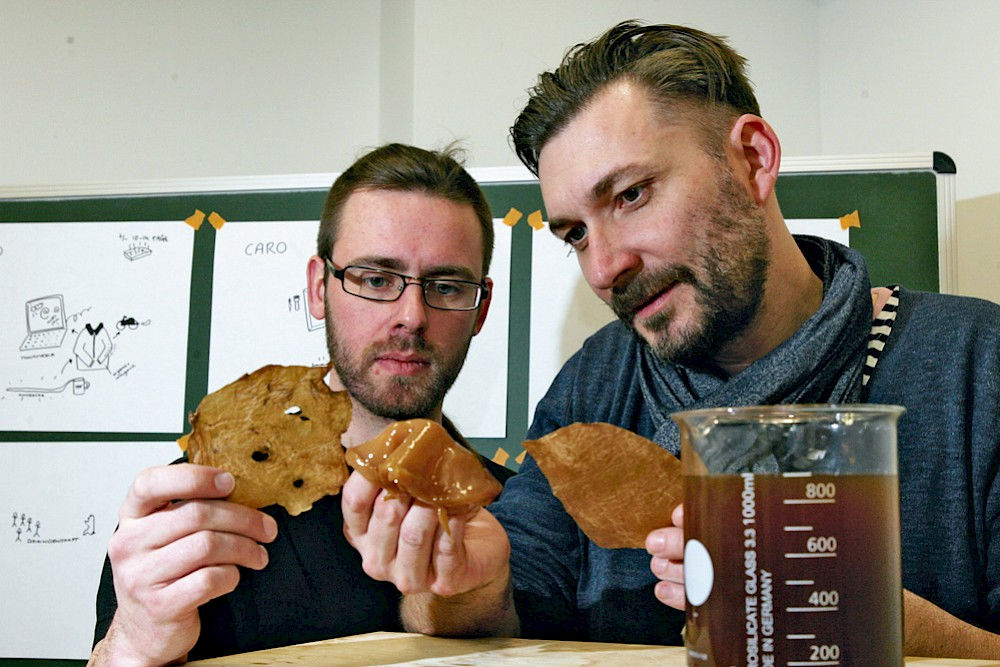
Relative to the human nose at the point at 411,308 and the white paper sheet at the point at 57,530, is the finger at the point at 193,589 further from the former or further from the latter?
the white paper sheet at the point at 57,530

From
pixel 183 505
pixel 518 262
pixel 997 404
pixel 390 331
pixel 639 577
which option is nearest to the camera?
pixel 183 505

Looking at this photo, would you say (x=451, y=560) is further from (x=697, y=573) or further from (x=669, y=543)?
(x=697, y=573)

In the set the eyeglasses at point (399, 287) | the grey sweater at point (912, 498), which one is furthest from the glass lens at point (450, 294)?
the grey sweater at point (912, 498)

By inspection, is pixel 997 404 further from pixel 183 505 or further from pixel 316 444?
pixel 183 505

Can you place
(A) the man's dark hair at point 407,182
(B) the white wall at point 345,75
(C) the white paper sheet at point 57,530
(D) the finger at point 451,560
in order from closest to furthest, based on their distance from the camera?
(D) the finger at point 451,560 → (A) the man's dark hair at point 407,182 → (C) the white paper sheet at point 57,530 → (B) the white wall at point 345,75

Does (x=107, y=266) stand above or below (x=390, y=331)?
above

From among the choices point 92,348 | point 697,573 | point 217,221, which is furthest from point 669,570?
A: point 92,348

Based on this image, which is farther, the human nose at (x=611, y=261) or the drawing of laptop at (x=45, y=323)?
the drawing of laptop at (x=45, y=323)

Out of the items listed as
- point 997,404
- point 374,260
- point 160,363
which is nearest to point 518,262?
point 374,260
